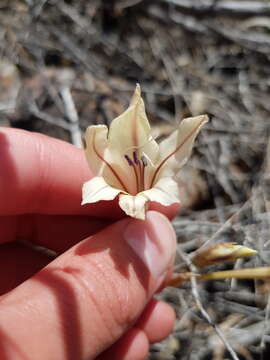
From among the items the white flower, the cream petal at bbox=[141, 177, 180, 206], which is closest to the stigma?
the white flower

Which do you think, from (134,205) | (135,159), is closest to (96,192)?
(134,205)

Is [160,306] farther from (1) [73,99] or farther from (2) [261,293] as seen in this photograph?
(1) [73,99]

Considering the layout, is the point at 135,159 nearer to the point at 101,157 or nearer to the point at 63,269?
the point at 101,157

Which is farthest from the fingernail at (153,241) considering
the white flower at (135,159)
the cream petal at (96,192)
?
the cream petal at (96,192)

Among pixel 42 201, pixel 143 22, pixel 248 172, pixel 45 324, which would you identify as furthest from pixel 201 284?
pixel 143 22

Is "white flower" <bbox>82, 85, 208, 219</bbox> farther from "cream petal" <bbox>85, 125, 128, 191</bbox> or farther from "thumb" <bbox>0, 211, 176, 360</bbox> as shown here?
"thumb" <bbox>0, 211, 176, 360</bbox>

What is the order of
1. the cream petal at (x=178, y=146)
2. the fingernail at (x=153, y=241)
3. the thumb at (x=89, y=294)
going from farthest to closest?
the fingernail at (x=153, y=241)
the cream petal at (x=178, y=146)
the thumb at (x=89, y=294)

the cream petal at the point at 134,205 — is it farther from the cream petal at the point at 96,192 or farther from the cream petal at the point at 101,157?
the cream petal at the point at 101,157
